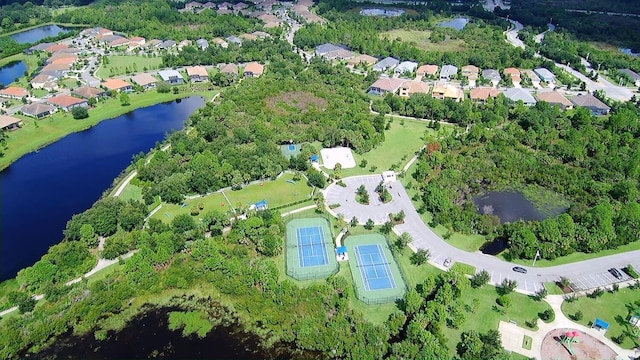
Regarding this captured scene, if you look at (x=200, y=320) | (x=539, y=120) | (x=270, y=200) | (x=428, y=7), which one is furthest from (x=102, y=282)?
(x=428, y=7)

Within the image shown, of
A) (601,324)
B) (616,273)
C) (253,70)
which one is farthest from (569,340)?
(253,70)

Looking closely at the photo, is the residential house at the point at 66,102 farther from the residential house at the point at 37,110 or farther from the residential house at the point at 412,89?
the residential house at the point at 412,89

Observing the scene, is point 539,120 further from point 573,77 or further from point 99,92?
point 99,92

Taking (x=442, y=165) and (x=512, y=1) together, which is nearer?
(x=442, y=165)

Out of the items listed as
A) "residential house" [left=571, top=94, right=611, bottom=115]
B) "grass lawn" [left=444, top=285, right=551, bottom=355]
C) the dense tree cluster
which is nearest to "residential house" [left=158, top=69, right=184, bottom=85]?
the dense tree cluster

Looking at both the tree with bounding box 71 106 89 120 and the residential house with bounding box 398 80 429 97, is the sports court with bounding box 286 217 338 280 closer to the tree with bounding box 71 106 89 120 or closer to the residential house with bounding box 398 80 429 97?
the residential house with bounding box 398 80 429 97

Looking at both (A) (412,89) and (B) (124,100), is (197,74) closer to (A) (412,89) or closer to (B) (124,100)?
(B) (124,100)

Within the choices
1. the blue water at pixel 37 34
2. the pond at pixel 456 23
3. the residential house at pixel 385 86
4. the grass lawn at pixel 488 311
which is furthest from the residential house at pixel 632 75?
the blue water at pixel 37 34
